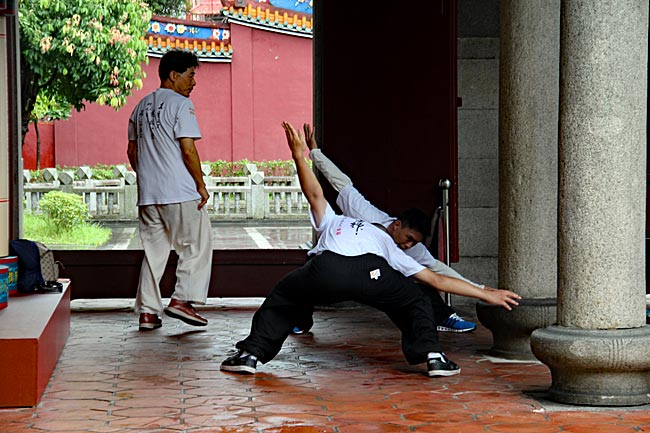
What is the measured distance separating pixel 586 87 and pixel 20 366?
8.40 feet

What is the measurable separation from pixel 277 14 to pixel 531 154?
1644cm

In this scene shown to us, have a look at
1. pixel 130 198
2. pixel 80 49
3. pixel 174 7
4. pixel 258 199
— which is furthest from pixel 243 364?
pixel 174 7

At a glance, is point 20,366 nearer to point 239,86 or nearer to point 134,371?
point 134,371

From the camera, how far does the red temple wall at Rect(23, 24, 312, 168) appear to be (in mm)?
22188

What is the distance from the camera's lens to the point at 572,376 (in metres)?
5.02

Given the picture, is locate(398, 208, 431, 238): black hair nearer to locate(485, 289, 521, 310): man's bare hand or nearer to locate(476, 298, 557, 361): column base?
locate(485, 289, 521, 310): man's bare hand

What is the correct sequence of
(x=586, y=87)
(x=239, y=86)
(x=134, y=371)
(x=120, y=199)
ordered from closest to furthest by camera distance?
(x=586, y=87), (x=134, y=371), (x=120, y=199), (x=239, y=86)

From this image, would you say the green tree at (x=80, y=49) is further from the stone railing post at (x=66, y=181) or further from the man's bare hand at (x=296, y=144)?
the man's bare hand at (x=296, y=144)

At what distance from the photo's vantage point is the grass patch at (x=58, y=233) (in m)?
17.6

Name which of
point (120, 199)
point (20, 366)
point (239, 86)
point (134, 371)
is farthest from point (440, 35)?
point (239, 86)

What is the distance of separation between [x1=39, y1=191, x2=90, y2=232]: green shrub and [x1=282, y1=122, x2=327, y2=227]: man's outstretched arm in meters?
12.4

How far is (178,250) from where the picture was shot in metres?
7.54

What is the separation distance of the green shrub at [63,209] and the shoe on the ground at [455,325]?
448 inches

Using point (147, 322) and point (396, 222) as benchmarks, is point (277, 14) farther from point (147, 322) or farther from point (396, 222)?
point (396, 222)
